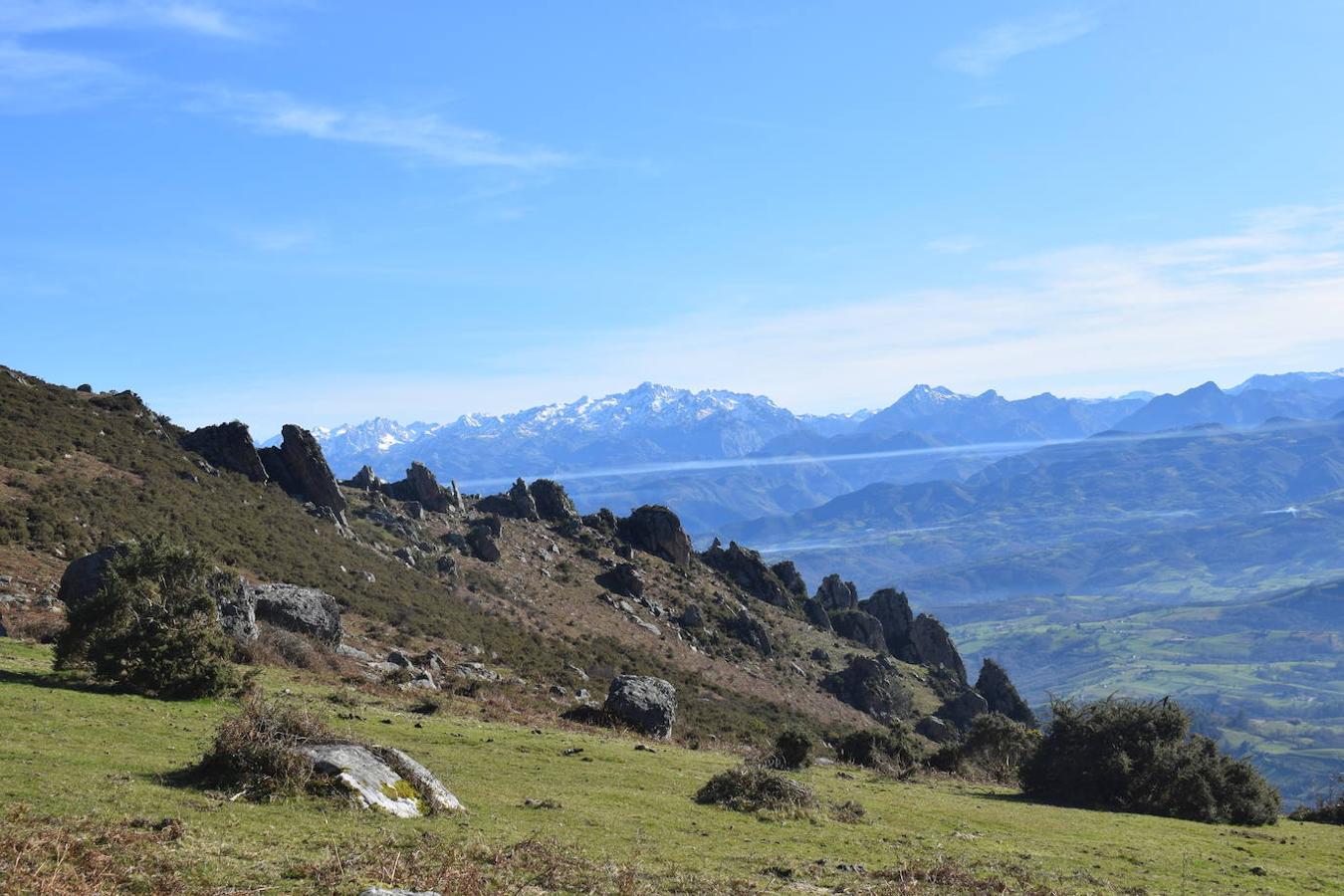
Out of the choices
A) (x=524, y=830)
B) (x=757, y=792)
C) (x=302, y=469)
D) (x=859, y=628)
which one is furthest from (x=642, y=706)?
(x=859, y=628)

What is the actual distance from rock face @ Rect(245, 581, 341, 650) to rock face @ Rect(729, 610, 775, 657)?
55.9m

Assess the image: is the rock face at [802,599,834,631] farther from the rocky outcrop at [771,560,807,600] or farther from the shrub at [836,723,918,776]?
the shrub at [836,723,918,776]

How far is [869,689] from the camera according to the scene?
301 ft

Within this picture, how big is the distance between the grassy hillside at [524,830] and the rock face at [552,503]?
2909 inches

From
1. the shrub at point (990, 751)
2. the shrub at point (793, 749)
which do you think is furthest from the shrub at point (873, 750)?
the shrub at point (793, 749)

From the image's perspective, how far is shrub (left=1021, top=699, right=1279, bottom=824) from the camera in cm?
3164

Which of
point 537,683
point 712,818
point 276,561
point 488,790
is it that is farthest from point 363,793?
point 276,561

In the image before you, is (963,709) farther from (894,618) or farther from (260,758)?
(260,758)

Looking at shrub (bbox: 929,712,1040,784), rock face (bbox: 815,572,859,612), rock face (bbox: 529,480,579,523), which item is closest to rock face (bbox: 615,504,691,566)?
rock face (bbox: 529,480,579,523)

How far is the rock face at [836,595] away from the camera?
125750 millimetres

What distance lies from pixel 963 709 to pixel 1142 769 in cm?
7086

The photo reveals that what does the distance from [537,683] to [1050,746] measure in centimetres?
2962

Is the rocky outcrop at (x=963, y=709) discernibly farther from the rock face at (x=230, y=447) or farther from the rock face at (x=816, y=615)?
the rock face at (x=230, y=447)

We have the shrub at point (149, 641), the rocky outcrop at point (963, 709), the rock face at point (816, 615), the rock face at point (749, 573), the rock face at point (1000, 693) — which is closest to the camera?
the shrub at point (149, 641)
